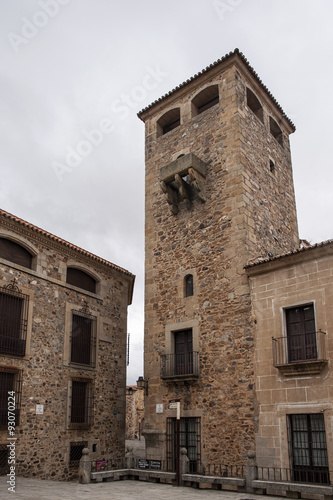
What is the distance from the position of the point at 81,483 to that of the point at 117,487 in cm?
129

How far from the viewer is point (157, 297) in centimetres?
1695

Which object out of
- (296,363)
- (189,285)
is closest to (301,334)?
(296,363)

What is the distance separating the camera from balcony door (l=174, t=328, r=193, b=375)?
15.3 metres

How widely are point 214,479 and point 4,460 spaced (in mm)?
6048

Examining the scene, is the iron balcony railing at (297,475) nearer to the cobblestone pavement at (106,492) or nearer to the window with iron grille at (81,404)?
the cobblestone pavement at (106,492)

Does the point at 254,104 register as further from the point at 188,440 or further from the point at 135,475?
the point at 135,475

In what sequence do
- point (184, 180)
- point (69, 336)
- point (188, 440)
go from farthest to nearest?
point (184, 180) < point (69, 336) < point (188, 440)

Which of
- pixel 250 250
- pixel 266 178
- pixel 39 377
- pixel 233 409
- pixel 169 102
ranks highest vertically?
pixel 169 102

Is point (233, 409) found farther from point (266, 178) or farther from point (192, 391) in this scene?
point (266, 178)

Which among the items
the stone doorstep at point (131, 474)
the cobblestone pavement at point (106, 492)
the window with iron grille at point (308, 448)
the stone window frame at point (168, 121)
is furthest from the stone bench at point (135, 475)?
the stone window frame at point (168, 121)

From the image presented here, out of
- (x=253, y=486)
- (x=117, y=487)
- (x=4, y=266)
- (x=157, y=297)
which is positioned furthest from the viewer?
(x=157, y=297)

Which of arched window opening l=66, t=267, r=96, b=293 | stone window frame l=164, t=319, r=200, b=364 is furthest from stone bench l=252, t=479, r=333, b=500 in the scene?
arched window opening l=66, t=267, r=96, b=293

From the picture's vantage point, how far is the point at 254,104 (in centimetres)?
1881

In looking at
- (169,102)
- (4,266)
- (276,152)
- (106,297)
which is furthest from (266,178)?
(4,266)
